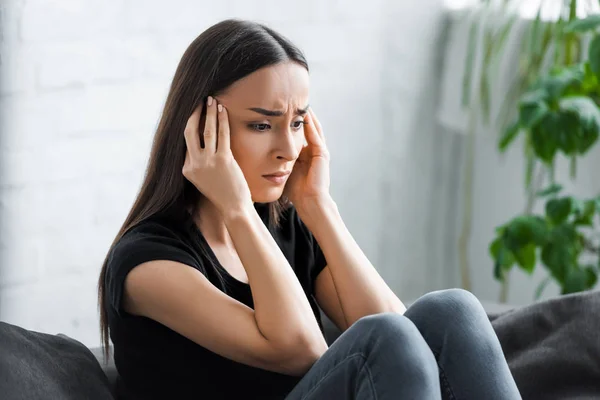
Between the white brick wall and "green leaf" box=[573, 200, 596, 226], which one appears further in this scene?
"green leaf" box=[573, 200, 596, 226]

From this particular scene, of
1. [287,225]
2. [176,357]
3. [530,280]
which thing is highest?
[287,225]

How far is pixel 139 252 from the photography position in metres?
1.35

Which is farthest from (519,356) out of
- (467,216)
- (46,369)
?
(467,216)

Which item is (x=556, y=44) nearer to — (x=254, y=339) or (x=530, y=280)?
(x=530, y=280)

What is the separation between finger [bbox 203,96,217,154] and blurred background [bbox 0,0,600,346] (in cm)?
61

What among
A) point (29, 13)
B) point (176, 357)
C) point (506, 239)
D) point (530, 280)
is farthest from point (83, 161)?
point (530, 280)

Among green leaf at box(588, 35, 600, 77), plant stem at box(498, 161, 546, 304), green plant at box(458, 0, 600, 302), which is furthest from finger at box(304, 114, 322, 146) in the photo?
plant stem at box(498, 161, 546, 304)

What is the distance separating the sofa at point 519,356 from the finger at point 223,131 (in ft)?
1.30

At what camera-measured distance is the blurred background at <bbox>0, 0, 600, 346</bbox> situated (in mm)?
1920

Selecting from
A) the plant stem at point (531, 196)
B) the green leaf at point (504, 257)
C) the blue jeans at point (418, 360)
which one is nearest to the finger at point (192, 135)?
the blue jeans at point (418, 360)

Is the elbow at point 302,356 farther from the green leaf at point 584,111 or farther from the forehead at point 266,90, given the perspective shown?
the green leaf at point 584,111

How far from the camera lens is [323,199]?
63.4 inches

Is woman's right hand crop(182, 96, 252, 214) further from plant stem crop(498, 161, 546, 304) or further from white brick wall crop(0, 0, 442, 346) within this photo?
plant stem crop(498, 161, 546, 304)

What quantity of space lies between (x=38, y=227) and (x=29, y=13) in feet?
1.42
